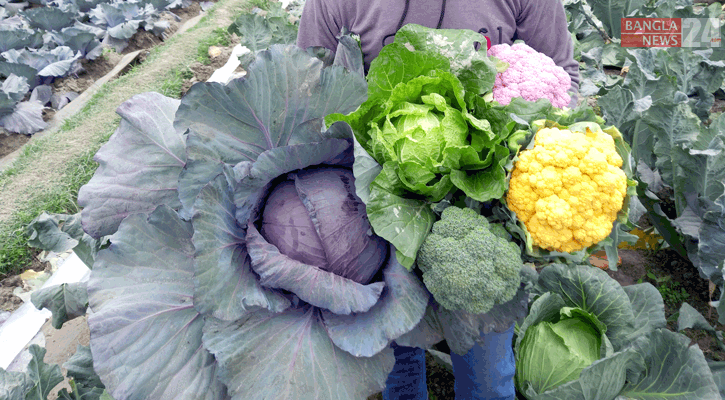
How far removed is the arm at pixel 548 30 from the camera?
6.93 ft

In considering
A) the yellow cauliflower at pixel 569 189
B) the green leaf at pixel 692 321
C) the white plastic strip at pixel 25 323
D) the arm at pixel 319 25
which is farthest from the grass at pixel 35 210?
the green leaf at pixel 692 321

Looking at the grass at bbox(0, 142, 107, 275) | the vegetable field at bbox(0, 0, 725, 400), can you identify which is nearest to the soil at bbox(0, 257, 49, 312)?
the grass at bbox(0, 142, 107, 275)

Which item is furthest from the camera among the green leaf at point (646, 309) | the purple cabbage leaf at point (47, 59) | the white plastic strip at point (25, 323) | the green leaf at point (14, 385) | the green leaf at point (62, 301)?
the purple cabbage leaf at point (47, 59)

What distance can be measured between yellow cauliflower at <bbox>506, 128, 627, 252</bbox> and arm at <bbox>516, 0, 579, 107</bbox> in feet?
3.35

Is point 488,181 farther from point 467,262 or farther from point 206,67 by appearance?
point 206,67

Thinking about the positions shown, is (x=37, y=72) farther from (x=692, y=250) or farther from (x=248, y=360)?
(x=692, y=250)

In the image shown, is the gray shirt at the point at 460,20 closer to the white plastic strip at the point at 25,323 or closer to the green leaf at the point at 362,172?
the green leaf at the point at 362,172

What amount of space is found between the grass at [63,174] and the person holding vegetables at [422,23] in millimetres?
2956

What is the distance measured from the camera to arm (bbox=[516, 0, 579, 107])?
6.93 feet

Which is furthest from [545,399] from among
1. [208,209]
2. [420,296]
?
[208,209]

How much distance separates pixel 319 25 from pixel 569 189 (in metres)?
1.55

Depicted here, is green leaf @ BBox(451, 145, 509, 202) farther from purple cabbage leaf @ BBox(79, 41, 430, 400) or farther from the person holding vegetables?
the person holding vegetables

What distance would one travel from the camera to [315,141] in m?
1.36

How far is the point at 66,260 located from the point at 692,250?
4430 millimetres
